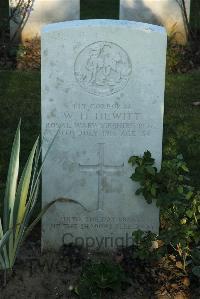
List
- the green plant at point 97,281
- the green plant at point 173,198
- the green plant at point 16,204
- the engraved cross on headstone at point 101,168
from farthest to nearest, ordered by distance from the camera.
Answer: the engraved cross on headstone at point 101,168, the green plant at point 173,198, the green plant at point 16,204, the green plant at point 97,281

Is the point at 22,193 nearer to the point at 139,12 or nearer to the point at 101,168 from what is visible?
the point at 101,168

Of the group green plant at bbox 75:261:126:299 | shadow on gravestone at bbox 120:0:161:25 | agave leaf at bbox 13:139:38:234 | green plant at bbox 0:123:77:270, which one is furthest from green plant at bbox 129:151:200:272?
shadow on gravestone at bbox 120:0:161:25

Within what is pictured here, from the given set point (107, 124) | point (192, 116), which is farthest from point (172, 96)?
point (107, 124)

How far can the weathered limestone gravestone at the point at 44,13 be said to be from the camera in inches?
341

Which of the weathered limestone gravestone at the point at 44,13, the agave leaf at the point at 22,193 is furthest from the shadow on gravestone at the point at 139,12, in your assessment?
the agave leaf at the point at 22,193

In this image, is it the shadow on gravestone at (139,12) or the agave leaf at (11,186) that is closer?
the agave leaf at (11,186)

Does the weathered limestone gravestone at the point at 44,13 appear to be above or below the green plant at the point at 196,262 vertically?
above

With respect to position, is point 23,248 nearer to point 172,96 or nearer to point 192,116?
point 192,116

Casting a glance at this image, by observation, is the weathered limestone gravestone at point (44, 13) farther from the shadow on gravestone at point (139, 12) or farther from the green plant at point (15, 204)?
the green plant at point (15, 204)

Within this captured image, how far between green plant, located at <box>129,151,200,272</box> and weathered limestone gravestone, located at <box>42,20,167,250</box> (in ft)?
0.45

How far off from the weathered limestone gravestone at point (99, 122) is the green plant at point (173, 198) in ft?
0.45

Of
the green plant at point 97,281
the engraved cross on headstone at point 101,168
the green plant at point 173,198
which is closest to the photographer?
the green plant at point 97,281

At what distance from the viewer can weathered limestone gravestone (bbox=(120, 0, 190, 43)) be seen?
8695 mm

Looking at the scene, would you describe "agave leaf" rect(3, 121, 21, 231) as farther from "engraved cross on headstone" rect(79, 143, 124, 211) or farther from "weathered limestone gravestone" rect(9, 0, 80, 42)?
"weathered limestone gravestone" rect(9, 0, 80, 42)
